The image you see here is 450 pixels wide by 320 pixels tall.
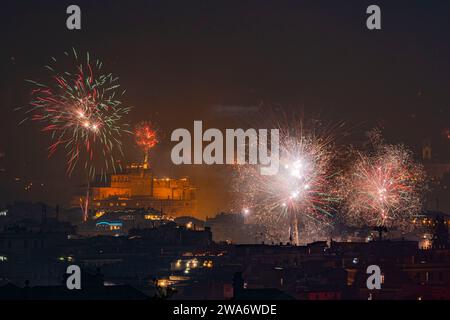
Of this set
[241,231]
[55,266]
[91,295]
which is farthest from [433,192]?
[91,295]

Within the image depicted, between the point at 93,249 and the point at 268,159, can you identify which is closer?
the point at 268,159

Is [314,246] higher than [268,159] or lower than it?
lower

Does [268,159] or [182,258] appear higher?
[268,159]

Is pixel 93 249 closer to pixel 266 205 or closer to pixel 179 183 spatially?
pixel 266 205

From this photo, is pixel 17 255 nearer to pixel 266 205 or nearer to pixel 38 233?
pixel 38 233

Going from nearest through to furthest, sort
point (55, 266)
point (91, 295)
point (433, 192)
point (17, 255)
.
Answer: point (91, 295) < point (55, 266) < point (17, 255) < point (433, 192)

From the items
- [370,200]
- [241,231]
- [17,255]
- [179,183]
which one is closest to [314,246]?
[370,200]
